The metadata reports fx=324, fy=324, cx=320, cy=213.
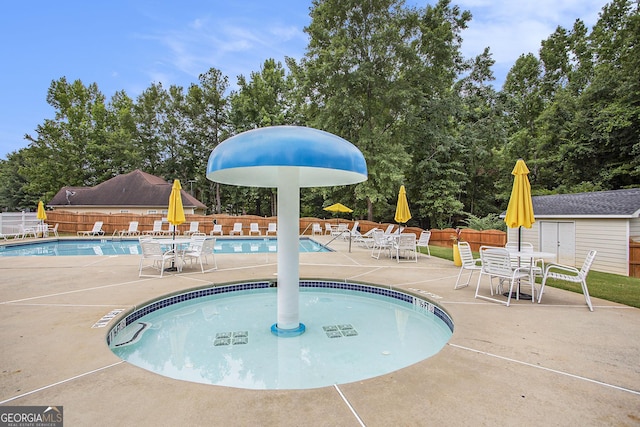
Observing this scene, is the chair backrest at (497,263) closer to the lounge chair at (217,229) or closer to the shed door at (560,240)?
the shed door at (560,240)

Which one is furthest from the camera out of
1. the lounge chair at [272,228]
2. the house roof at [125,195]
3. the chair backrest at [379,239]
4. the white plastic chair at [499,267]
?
the house roof at [125,195]

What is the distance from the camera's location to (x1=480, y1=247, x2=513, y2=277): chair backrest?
514 cm

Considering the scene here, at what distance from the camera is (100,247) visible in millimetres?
15133

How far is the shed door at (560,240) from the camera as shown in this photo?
12320mm

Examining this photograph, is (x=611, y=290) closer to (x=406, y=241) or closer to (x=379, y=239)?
(x=406, y=241)

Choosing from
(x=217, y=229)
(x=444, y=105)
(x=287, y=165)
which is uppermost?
(x=444, y=105)

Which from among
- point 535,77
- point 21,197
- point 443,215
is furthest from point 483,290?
point 21,197

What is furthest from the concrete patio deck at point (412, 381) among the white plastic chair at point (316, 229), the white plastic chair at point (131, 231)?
the white plastic chair at point (316, 229)

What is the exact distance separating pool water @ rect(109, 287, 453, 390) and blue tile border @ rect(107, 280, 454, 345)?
0.05m

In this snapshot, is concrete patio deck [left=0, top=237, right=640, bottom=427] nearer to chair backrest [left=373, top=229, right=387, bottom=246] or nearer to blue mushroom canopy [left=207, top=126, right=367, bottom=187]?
blue mushroom canopy [left=207, top=126, right=367, bottom=187]

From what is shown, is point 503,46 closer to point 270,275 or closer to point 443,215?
point 443,215

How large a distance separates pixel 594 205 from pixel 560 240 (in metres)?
1.70

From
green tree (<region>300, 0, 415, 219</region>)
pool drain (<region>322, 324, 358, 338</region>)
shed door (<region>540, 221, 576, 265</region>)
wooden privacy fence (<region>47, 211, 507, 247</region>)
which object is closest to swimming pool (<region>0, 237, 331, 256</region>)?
wooden privacy fence (<region>47, 211, 507, 247</region>)

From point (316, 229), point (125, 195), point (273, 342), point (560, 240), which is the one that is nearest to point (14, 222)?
point (125, 195)
